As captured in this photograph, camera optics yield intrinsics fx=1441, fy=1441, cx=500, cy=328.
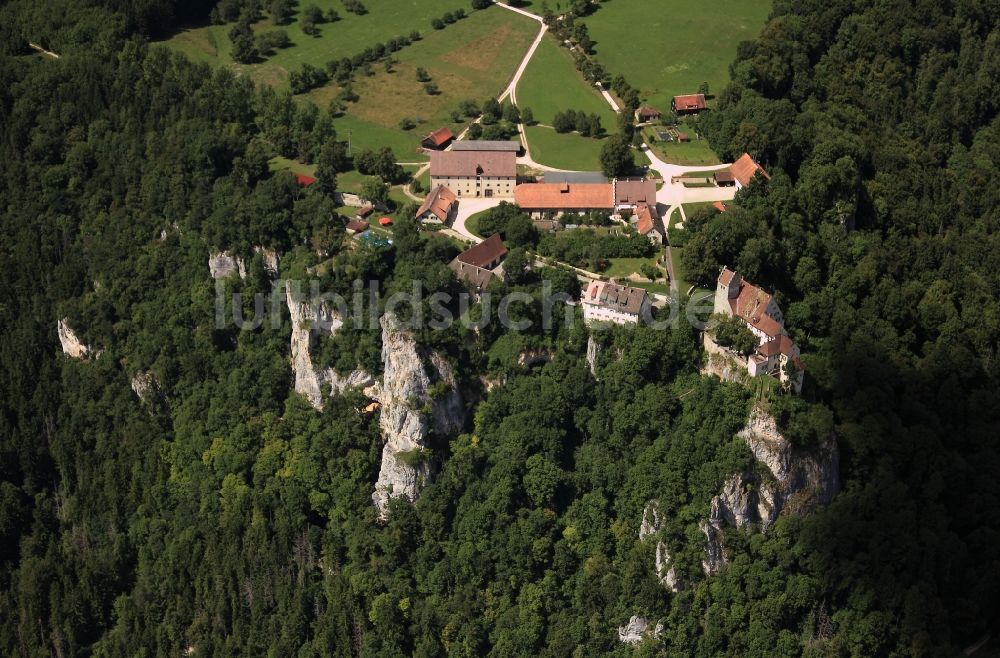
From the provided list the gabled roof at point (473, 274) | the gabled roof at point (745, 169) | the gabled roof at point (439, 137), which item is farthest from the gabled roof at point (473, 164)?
the gabled roof at point (745, 169)

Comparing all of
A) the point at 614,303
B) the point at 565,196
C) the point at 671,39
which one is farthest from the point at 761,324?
the point at 671,39

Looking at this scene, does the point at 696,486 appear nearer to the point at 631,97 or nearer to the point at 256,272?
the point at 256,272

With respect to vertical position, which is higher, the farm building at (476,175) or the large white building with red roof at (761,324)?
the large white building with red roof at (761,324)

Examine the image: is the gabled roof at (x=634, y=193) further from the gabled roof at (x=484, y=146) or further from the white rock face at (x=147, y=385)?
the white rock face at (x=147, y=385)

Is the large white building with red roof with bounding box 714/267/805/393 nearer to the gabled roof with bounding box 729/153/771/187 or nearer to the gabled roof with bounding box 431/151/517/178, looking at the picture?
the gabled roof with bounding box 729/153/771/187

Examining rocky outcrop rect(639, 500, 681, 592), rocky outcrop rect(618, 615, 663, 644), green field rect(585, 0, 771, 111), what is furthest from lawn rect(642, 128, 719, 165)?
rocky outcrop rect(618, 615, 663, 644)

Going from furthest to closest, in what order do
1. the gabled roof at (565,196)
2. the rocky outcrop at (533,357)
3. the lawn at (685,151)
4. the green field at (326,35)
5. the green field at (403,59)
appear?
the green field at (326,35)
the green field at (403,59)
the lawn at (685,151)
the gabled roof at (565,196)
the rocky outcrop at (533,357)
